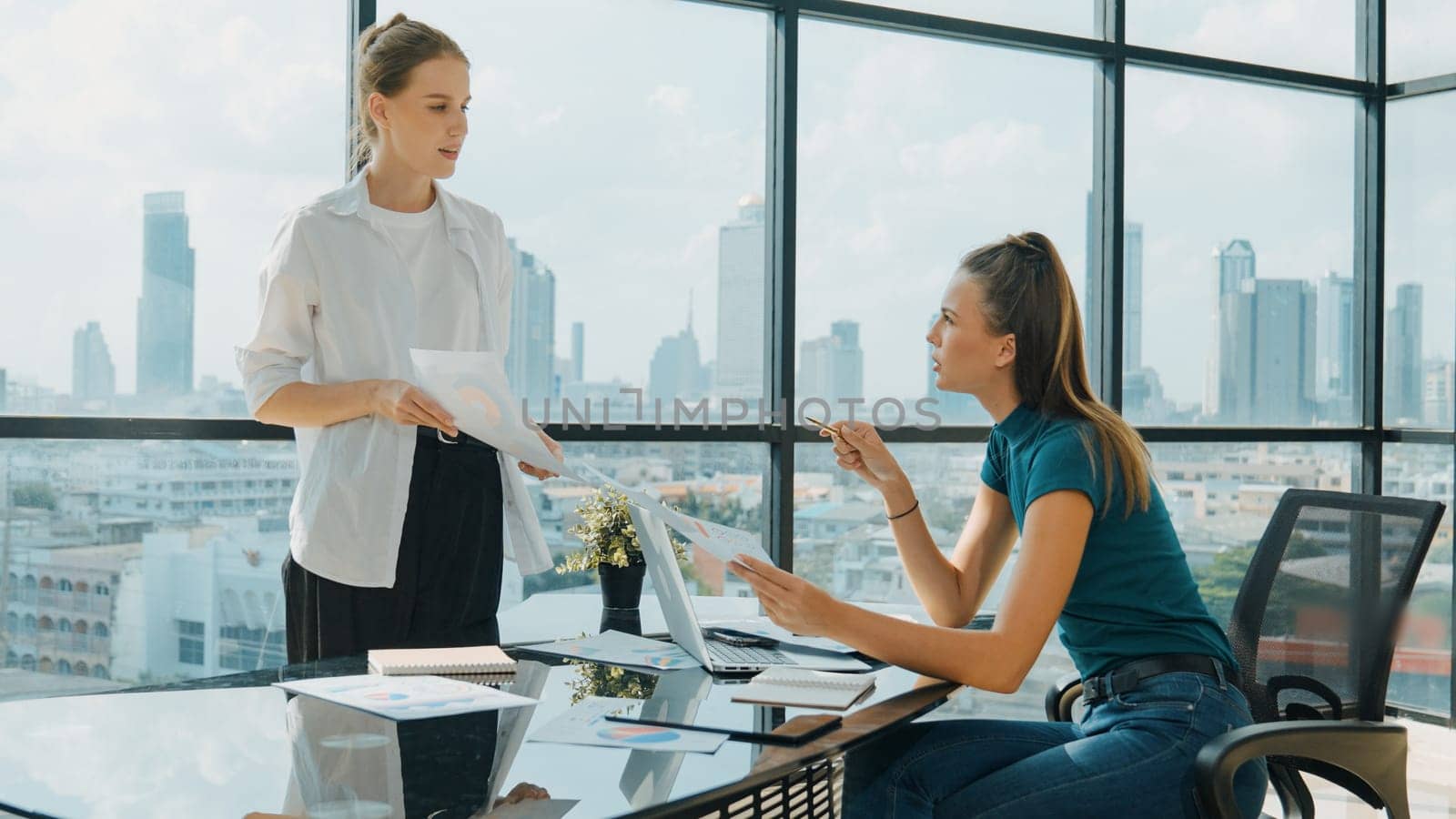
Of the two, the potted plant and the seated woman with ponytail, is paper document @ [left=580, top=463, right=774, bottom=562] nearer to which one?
the seated woman with ponytail

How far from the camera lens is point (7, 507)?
2918mm

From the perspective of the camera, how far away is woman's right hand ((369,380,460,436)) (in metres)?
1.82

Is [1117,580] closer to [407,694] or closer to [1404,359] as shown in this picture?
[407,694]

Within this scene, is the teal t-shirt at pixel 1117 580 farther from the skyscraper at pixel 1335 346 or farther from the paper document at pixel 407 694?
the skyscraper at pixel 1335 346

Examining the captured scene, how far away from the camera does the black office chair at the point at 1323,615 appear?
1.89m

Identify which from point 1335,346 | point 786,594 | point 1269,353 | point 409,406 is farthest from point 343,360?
point 1335,346

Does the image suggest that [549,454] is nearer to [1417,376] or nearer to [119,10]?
[119,10]

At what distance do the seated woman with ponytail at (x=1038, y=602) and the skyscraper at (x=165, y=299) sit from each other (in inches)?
72.2

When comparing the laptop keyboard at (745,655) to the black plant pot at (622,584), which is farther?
the black plant pot at (622,584)

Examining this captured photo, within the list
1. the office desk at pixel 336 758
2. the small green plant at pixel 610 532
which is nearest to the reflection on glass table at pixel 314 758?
the office desk at pixel 336 758

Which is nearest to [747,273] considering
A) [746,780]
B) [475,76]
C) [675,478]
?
[675,478]

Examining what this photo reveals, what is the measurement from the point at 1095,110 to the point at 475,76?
2.07 m

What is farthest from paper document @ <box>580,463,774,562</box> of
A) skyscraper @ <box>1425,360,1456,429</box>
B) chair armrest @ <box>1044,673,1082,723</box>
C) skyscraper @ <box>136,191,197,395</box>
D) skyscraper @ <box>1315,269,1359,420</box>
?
skyscraper @ <box>1425,360,1456,429</box>

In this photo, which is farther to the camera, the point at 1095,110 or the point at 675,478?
the point at 1095,110
